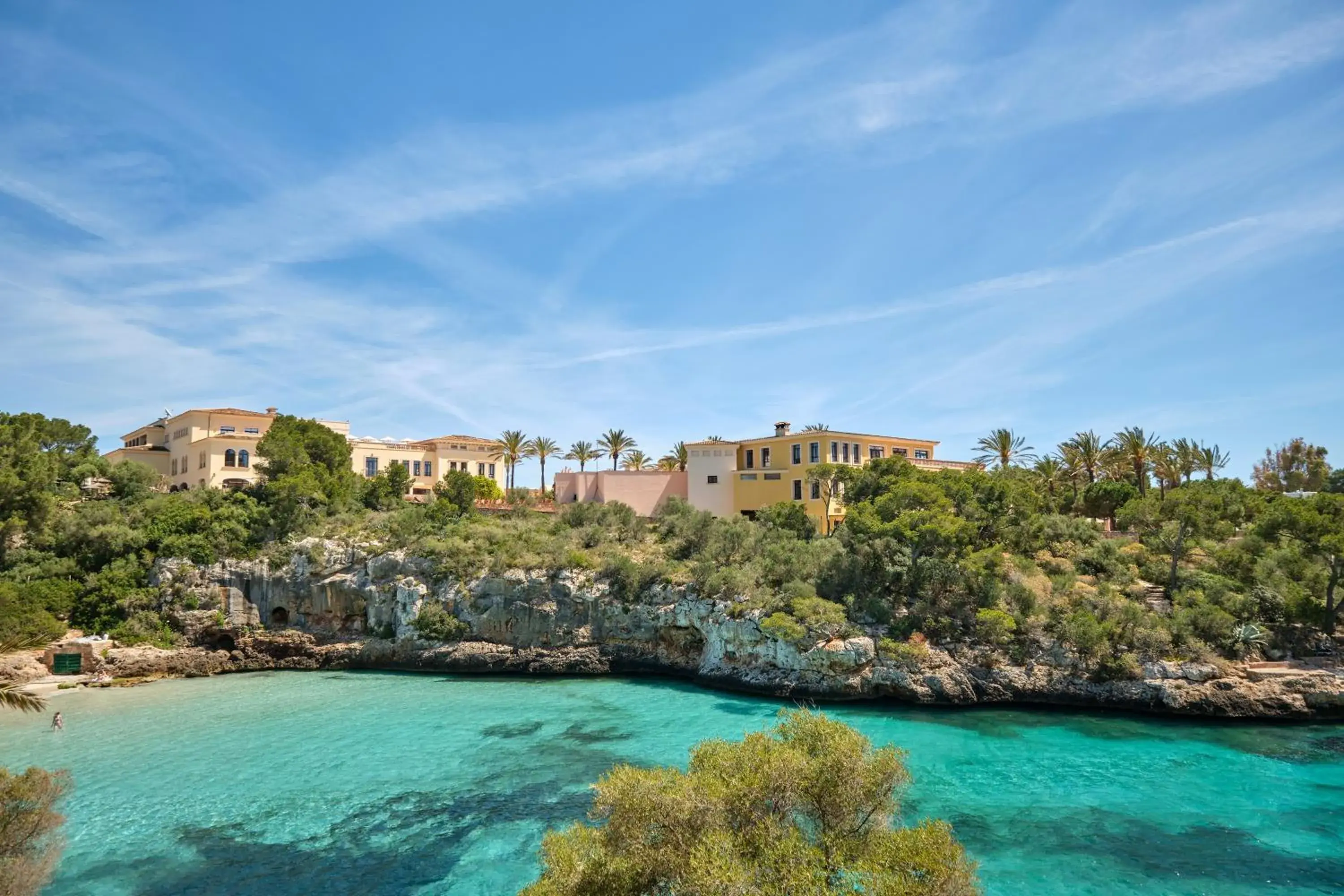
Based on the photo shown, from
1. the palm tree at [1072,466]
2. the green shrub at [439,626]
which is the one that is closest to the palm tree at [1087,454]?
the palm tree at [1072,466]

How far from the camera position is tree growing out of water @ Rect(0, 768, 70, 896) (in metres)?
11.1

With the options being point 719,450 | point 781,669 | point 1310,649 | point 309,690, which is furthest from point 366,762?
point 1310,649

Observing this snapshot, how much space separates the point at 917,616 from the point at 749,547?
387 inches

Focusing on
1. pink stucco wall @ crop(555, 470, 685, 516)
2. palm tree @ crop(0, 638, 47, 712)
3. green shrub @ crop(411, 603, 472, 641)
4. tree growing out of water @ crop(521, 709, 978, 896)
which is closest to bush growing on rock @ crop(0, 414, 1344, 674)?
green shrub @ crop(411, 603, 472, 641)

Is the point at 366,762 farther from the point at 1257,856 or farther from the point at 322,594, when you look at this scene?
the point at 1257,856

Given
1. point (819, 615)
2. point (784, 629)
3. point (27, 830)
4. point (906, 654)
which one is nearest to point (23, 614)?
point (27, 830)

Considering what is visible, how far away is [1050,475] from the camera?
5066 centimetres

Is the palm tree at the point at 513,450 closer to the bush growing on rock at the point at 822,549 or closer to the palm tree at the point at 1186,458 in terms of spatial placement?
the bush growing on rock at the point at 822,549

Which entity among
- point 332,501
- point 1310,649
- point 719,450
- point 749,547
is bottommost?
point 1310,649

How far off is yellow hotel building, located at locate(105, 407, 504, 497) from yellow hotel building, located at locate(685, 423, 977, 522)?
770 inches

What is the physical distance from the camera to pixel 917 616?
31.4 meters

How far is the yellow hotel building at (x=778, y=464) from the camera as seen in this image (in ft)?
154

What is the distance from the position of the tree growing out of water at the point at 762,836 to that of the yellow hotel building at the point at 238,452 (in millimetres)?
44642

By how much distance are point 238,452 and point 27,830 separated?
1695 inches
